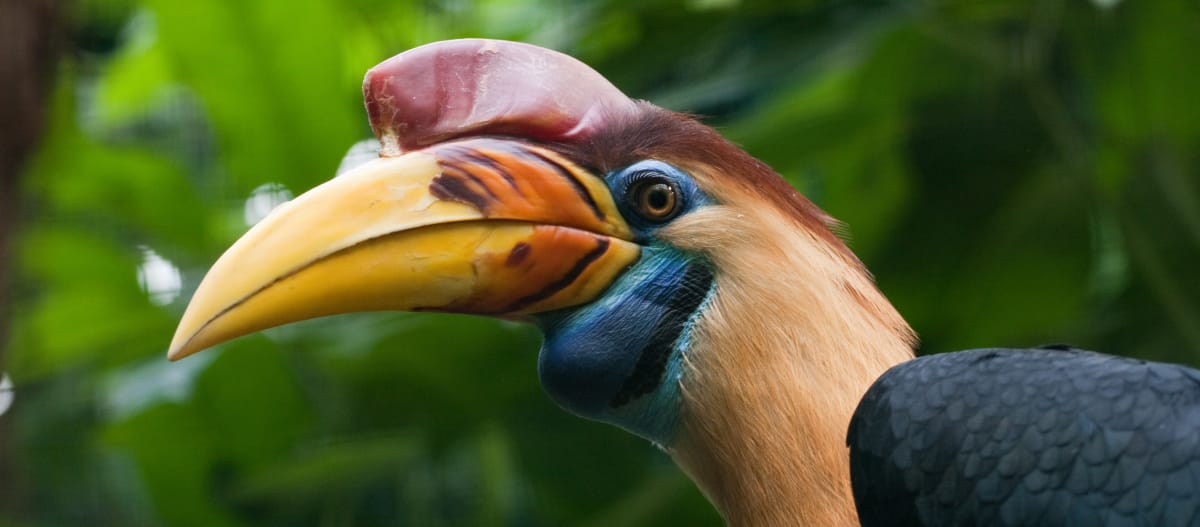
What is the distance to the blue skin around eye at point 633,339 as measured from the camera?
1326 mm

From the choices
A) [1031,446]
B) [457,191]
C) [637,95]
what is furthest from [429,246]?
[637,95]

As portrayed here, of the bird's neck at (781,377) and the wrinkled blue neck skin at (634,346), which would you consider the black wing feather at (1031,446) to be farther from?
the wrinkled blue neck skin at (634,346)

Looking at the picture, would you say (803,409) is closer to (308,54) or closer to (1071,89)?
(308,54)

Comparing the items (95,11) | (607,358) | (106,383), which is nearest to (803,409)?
(607,358)

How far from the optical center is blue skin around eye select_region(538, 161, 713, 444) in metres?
1.33

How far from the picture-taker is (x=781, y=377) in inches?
50.9

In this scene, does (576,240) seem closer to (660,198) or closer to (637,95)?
(660,198)

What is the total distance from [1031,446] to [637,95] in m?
1.50

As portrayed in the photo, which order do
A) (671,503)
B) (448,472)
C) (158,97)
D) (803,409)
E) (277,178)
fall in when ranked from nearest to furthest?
(803,409) → (277,178) → (671,503) → (448,472) → (158,97)

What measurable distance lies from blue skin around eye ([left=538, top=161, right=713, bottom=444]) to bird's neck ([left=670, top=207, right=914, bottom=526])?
20 mm

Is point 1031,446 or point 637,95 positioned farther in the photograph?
point 637,95

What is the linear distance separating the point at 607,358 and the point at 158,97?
212cm

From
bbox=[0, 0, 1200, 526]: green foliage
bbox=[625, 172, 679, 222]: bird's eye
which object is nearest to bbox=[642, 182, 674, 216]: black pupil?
bbox=[625, 172, 679, 222]: bird's eye

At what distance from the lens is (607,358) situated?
4.33 feet
